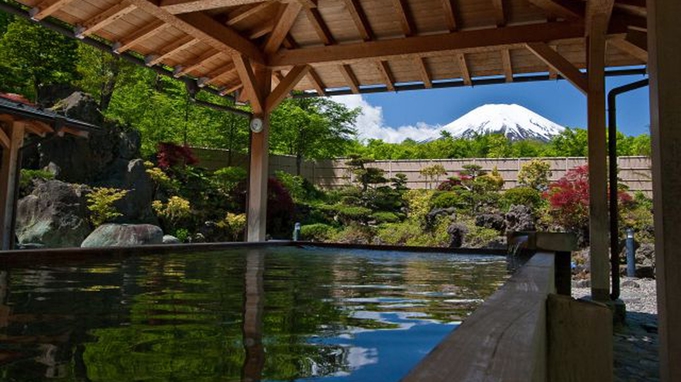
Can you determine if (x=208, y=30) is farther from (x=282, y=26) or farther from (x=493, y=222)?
(x=493, y=222)

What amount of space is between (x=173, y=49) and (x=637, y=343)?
20.3ft

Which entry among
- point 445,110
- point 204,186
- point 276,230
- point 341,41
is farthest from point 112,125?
point 445,110

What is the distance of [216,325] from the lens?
1532mm

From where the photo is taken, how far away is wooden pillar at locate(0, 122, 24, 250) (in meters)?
6.07

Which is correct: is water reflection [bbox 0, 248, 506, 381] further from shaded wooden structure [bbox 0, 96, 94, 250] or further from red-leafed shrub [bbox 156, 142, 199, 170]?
red-leafed shrub [bbox 156, 142, 199, 170]

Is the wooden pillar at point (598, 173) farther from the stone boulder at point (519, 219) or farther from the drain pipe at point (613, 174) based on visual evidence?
the stone boulder at point (519, 219)

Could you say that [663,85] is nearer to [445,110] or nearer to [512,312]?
[512,312]

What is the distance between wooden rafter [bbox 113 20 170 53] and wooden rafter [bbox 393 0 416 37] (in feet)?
9.04

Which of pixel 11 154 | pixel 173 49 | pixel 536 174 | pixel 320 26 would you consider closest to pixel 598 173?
pixel 320 26

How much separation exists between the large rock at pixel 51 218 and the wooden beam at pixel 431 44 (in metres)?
6.03

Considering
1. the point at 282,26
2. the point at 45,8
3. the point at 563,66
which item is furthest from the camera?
the point at 282,26

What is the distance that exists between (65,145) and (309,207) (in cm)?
723

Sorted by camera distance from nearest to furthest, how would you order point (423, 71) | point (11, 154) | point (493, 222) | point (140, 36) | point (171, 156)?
1. point (140, 36)
2. point (11, 154)
3. point (423, 71)
4. point (493, 222)
5. point (171, 156)

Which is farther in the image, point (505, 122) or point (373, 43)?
point (505, 122)
